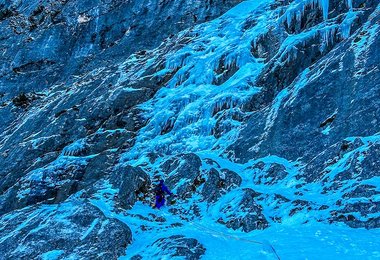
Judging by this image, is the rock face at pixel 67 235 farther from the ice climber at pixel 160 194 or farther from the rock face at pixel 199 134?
the ice climber at pixel 160 194

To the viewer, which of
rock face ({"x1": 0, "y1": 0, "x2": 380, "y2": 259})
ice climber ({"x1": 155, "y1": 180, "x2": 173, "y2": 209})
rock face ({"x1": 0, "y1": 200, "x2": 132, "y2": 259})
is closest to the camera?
rock face ({"x1": 0, "y1": 200, "x2": 132, "y2": 259})

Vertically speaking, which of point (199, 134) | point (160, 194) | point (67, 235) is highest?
point (67, 235)

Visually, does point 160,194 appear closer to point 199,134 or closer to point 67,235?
point 67,235

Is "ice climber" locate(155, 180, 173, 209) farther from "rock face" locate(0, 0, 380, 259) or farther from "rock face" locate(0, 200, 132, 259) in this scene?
"rock face" locate(0, 200, 132, 259)

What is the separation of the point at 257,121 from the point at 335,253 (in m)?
10.3

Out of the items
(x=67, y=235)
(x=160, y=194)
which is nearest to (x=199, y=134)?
(x=160, y=194)

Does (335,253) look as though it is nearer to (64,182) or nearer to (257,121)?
(257,121)

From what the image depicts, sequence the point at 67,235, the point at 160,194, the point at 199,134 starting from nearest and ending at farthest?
the point at 67,235
the point at 160,194
the point at 199,134

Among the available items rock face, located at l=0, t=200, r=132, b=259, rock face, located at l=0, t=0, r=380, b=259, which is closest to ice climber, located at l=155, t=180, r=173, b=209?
rock face, located at l=0, t=0, r=380, b=259

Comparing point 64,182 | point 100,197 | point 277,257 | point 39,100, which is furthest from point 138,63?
point 277,257

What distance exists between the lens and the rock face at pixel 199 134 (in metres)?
15.0

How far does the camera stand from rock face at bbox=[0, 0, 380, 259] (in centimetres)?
1502

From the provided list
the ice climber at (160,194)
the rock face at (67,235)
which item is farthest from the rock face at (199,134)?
the ice climber at (160,194)

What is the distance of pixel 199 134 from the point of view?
22.8m
